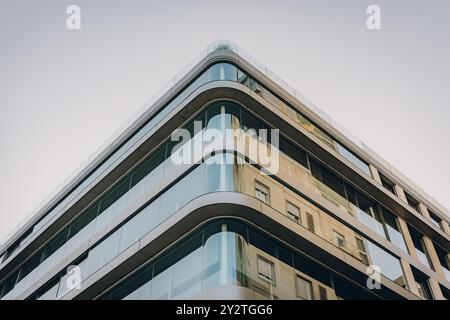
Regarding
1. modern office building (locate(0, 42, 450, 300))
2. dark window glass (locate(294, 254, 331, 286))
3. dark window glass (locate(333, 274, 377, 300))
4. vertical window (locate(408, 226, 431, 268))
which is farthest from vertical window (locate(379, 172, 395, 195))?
dark window glass (locate(294, 254, 331, 286))

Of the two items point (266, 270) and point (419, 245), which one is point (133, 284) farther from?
point (419, 245)

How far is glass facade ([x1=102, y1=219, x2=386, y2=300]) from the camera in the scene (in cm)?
1237

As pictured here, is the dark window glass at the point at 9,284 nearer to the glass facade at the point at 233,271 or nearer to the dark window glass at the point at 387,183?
the glass facade at the point at 233,271

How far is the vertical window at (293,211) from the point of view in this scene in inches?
631

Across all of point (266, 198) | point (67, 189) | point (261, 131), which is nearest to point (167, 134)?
point (261, 131)

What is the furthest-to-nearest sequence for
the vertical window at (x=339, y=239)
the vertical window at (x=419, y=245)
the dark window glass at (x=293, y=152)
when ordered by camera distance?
the vertical window at (x=419, y=245) < the dark window glass at (x=293, y=152) < the vertical window at (x=339, y=239)

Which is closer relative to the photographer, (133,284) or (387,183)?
(133,284)

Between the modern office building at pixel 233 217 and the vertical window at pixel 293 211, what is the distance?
0.16 ft

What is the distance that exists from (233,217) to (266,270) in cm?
181

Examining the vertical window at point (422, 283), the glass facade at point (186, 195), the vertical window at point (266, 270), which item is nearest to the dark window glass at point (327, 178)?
the glass facade at point (186, 195)

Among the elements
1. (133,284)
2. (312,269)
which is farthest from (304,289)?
(133,284)

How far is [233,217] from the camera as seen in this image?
13.9m
